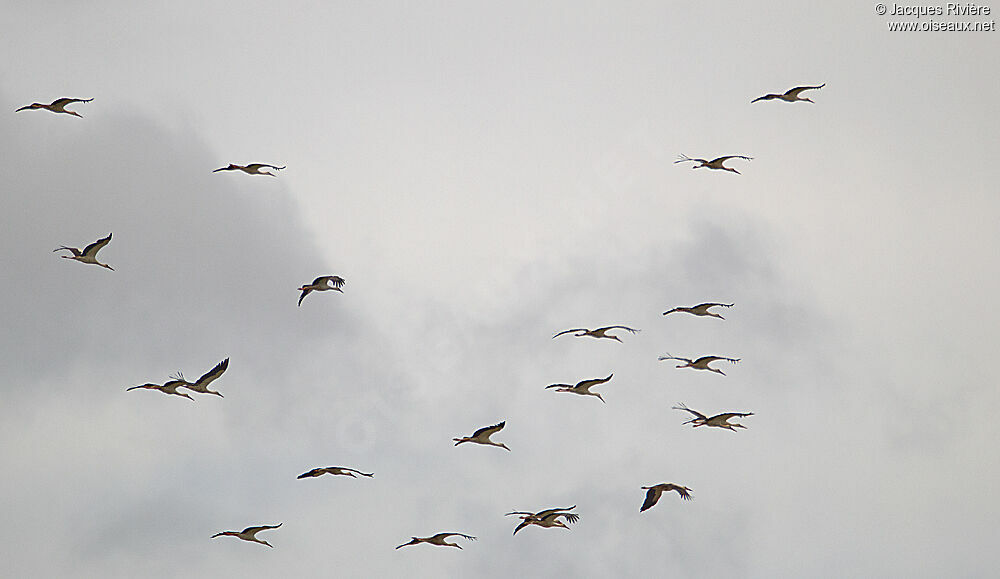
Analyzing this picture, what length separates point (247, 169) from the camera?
11225 centimetres

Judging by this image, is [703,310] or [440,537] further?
[703,310]

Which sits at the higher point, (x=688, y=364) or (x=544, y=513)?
(x=688, y=364)

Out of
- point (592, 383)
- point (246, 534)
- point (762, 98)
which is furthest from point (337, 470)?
point (762, 98)

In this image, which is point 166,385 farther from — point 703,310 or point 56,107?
point 703,310

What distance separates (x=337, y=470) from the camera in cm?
11169

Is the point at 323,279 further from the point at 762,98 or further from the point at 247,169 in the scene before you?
the point at 762,98

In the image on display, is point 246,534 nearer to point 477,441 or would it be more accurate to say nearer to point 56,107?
point 477,441

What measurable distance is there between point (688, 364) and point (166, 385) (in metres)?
34.6

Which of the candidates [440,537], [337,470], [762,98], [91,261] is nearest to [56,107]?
[91,261]

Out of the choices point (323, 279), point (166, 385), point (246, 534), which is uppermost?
point (323, 279)

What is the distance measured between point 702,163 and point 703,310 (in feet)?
36.6

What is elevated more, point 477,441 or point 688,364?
point 688,364

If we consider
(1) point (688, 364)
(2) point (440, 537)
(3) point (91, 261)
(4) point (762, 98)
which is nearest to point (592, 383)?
(1) point (688, 364)

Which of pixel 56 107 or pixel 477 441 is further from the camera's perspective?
pixel 477 441
